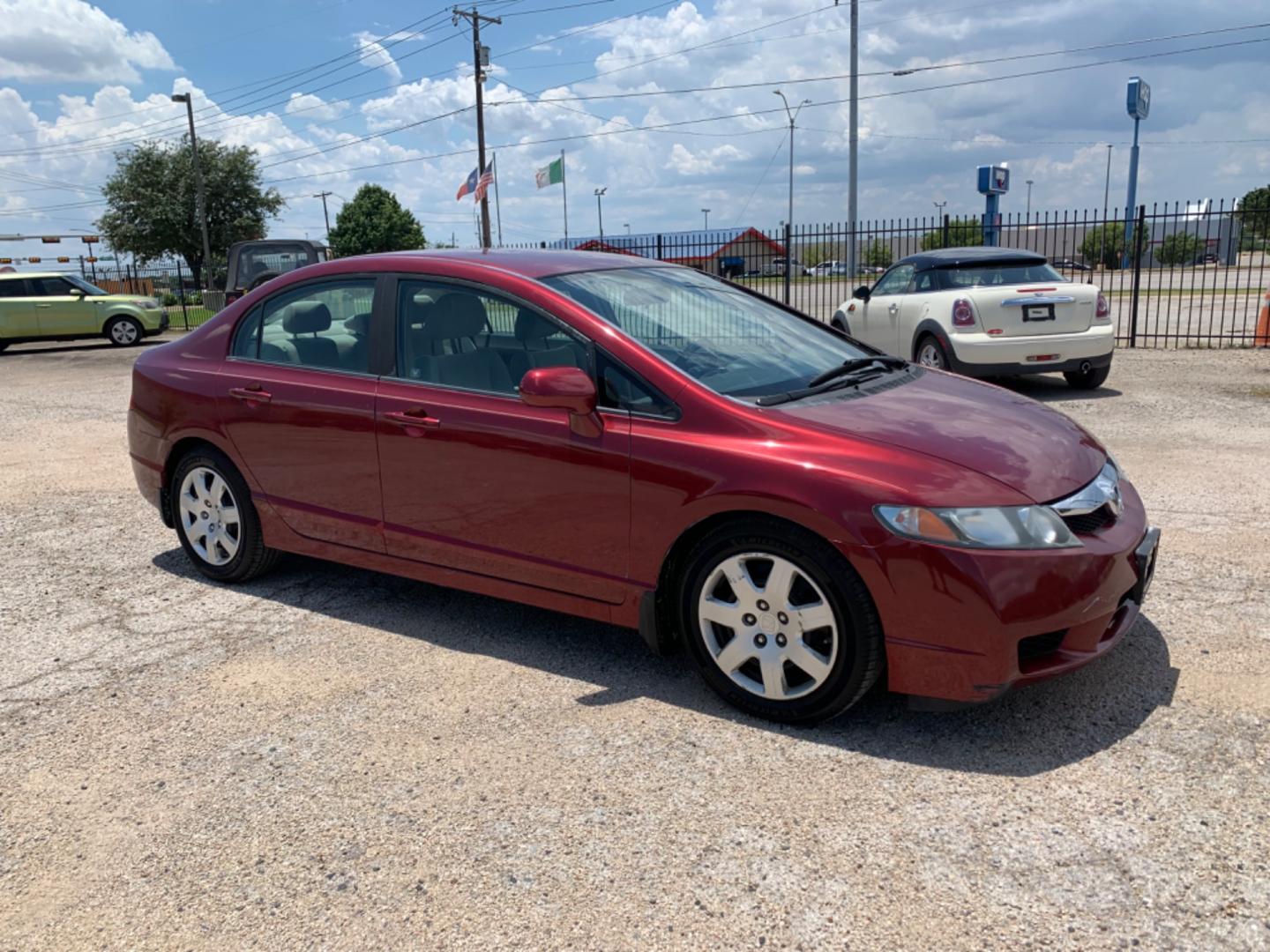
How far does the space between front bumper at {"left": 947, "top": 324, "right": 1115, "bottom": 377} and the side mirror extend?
7236 millimetres

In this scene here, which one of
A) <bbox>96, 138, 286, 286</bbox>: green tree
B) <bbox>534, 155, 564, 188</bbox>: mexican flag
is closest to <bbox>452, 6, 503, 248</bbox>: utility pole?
<bbox>534, 155, 564, 188</bbox>: mexican flag

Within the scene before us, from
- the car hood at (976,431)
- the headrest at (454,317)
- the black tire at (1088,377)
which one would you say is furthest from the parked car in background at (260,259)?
the car hood at (976,431)

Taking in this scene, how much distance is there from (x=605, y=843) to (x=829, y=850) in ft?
1.98

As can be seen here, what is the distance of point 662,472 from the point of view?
11.4 ft

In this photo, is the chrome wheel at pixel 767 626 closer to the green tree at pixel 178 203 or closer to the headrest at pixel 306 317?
the headrest at pixel 306 317

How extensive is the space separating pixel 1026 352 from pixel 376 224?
87.4 metres

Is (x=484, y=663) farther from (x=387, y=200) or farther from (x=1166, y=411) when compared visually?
(x=387, y=200)

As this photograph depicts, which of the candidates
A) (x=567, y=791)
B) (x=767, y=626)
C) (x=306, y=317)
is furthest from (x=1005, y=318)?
(x=567, y=791)

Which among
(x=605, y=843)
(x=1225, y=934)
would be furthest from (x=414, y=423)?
(x=1225, y=934)

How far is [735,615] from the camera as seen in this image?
3.39 m

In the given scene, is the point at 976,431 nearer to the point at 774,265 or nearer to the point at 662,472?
the point at 662,472

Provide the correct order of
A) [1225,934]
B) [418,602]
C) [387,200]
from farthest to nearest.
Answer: [387,200]
[418,602]
[1225,934]

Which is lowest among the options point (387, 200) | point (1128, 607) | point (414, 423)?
point (1128, 607)

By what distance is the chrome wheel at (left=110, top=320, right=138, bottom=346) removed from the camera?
21.2 m
